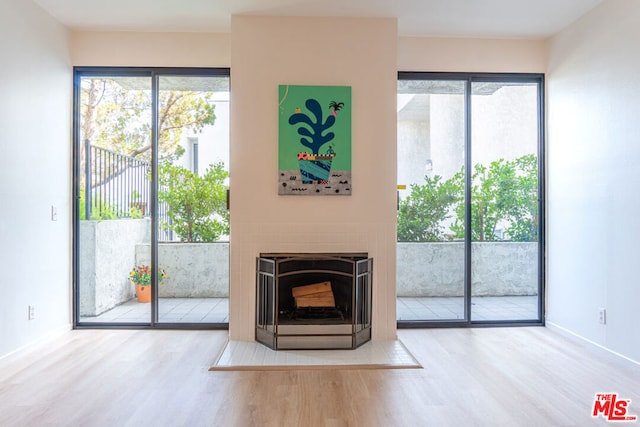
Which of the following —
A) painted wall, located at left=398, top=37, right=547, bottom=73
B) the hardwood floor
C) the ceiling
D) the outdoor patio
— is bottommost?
the hardwood floor

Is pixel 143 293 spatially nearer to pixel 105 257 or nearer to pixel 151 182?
pixel 105 257

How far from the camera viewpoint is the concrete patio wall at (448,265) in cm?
407

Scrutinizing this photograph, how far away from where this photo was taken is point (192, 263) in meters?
4.02

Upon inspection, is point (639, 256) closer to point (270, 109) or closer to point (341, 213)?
point (341, 213)

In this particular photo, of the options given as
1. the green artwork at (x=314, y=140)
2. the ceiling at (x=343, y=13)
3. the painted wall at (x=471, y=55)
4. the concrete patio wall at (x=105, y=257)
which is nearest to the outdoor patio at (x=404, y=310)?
the concrete patio wall at (x=105, y=257)

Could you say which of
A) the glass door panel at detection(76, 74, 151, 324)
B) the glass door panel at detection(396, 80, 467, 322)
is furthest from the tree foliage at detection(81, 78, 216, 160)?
the glass door panel at detection(396, 80, 467, 322)

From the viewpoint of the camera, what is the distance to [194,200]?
3.99 metres

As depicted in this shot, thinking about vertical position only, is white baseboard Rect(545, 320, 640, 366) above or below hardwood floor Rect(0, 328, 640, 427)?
above

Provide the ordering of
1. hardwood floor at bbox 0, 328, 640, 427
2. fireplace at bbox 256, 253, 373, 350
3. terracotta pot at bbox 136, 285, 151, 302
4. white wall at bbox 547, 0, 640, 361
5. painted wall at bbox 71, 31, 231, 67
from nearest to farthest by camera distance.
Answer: hardwood floor at bbox 0, 328, 640, 427
white wall at bbox 547, 0, 640, 361
fireplace at bbox 256, 253, 373, 350
painted wall at bbox 71, 31, 231, 67
terracotta pot at bbox 136, 285, 151, 302

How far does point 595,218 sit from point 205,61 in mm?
3507

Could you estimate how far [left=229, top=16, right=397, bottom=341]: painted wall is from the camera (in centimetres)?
Answer: 360

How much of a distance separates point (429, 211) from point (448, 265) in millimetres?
534

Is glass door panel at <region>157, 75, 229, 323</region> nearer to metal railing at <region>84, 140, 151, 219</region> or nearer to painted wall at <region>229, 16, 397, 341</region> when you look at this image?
metal railing at <region>84, 140, 151, 219</region>

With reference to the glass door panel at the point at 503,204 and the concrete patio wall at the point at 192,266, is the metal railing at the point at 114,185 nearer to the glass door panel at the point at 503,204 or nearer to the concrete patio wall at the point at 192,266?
the concrete patio wall at the point at 192,266
